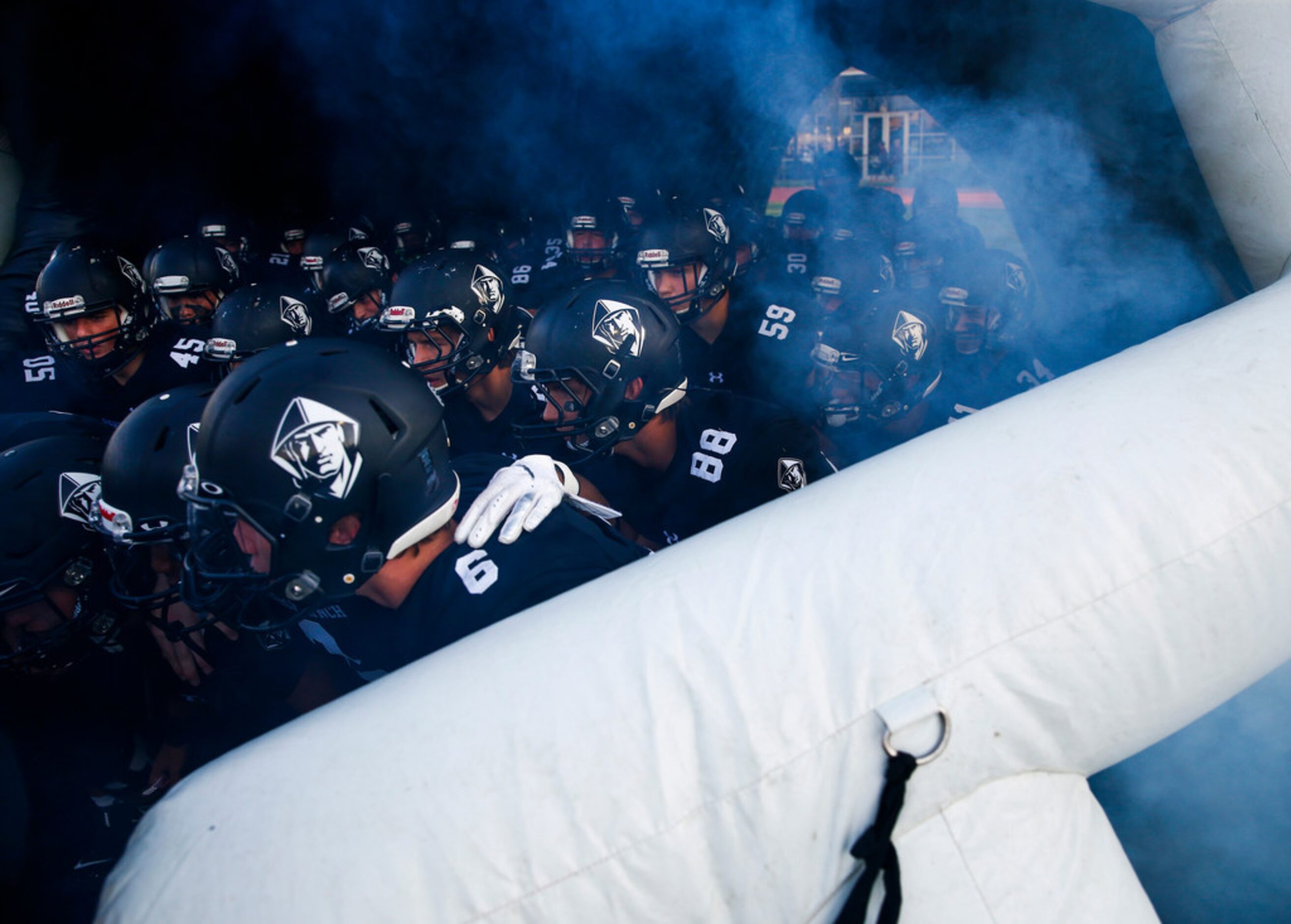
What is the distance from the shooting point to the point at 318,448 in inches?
54.4

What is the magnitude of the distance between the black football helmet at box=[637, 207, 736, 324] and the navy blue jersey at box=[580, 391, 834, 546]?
116 cm

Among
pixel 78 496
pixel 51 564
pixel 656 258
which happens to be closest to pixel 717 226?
pixel 656 258

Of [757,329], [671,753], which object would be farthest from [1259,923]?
[757,329]

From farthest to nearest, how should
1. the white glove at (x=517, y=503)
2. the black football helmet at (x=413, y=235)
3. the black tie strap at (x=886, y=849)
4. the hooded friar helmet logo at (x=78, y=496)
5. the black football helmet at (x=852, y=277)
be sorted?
the black football helmet at (x=413, y=235)
the black football helmet at (x=852, y=277)
the hooded friar helmet logo at (x=78, y=496)
the white glove at (x=517, y=503)
the black tie strap at (x=886, y=849)

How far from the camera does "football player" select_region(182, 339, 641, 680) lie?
4.56 ft

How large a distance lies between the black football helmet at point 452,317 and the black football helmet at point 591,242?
1489mm

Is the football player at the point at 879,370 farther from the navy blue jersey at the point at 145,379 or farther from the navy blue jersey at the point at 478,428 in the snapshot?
the navy blue jersey at the point at 145,379

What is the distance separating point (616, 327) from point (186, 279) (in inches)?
128

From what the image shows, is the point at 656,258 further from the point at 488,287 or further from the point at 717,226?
the point at 488,287

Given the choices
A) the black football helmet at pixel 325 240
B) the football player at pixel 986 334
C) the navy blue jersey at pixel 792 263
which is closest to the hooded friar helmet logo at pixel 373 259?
the black football helmet at pixel 325 240

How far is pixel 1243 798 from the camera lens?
1.24m

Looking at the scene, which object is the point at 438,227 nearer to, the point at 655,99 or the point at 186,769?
the point at 655,99

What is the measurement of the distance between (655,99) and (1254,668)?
4432 millimetres

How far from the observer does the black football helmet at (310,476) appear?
1.38 metres
